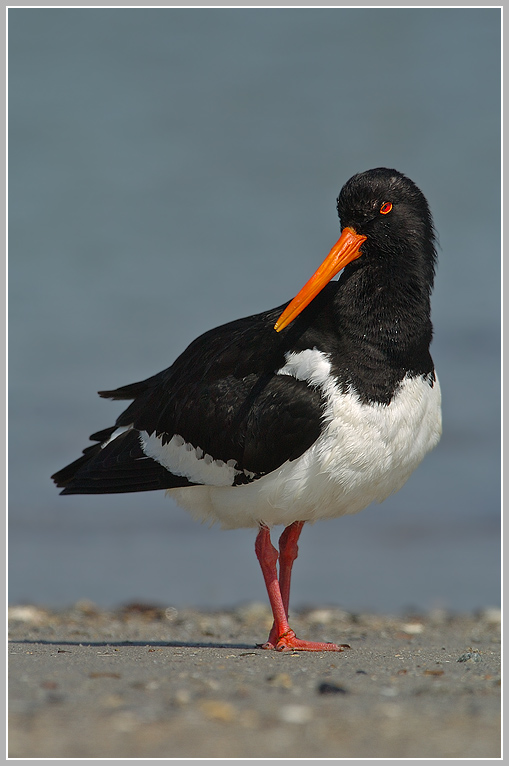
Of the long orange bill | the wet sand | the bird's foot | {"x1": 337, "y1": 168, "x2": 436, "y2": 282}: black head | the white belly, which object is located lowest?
the wet sand

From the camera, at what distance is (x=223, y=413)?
5730 millimetres

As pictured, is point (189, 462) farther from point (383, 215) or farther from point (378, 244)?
point (383, 215)

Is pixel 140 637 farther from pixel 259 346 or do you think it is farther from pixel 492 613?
pixel 492 613

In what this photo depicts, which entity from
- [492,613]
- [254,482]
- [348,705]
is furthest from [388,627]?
[348,705]

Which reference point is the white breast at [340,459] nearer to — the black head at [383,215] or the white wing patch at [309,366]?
the white wing patch at [309,366]

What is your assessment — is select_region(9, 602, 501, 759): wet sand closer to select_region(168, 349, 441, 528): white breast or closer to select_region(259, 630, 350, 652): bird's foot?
select_region(259, 630, 350, 652): bird's foot

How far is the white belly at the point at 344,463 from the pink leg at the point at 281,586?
24 centimetres

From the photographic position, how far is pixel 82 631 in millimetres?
7152

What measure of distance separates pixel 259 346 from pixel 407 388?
3.15ft

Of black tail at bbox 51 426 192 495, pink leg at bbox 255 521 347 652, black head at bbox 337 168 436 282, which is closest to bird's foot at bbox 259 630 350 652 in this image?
pink leg at bbox 255 521 347 652

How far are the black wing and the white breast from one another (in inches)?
3.1

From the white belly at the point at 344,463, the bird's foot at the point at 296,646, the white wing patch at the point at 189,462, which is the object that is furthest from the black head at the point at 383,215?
the bird's foot at the point at 296,646

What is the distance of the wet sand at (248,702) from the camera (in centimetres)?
338

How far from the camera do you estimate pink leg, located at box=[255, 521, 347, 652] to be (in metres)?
5.64
